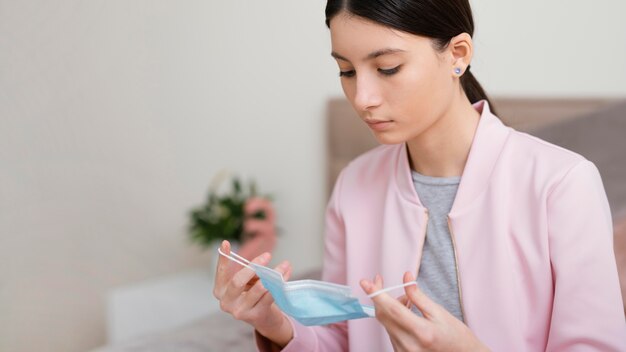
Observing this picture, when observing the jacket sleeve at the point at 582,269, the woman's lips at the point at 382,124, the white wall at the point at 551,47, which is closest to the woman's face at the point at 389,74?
the woman's lips at the point at 382,124

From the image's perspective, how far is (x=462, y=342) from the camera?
0.88 m

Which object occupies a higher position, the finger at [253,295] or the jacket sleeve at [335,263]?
the finger at [253,295]

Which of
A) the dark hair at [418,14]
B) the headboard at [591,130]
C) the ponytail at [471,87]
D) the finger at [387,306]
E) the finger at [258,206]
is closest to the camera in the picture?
the finger at [387,306]

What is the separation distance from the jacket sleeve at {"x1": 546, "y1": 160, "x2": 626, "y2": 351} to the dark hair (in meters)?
0.26

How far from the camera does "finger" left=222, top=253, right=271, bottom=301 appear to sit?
3.34ft

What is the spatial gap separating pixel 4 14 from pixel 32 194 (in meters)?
0.65

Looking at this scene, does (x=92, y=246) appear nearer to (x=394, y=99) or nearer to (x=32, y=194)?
(x=32, y=194)

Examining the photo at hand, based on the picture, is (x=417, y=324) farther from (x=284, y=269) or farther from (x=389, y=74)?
(x=389, y=74)

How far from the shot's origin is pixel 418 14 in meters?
0.98

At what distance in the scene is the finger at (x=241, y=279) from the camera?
102 cm

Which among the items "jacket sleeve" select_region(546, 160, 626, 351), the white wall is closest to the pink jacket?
"jacket sleeve" select_region(546, 160, 626, 351)

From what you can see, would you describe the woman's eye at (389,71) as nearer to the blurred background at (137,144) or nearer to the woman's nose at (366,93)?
the woman's nose at (366,93)

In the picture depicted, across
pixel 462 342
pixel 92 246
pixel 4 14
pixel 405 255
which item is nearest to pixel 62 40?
pixel 4 14

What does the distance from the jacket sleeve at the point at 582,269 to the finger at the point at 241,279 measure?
0.41 m
